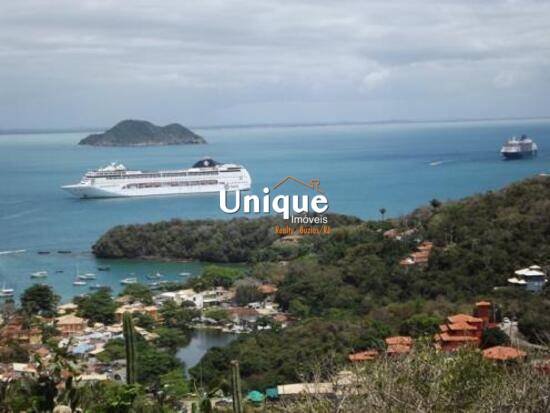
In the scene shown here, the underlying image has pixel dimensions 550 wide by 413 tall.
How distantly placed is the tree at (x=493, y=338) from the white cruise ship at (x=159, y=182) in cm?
2243

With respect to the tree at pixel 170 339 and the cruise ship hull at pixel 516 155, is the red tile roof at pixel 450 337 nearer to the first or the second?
the tree at pixel 170 339

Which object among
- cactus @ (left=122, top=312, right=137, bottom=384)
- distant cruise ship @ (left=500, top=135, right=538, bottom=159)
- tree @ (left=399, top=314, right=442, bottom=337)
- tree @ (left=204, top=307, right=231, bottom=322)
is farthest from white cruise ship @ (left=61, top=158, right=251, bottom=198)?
cactus @ (left=122, top=312, right=137, bottom=384)

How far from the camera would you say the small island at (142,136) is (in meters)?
69.6

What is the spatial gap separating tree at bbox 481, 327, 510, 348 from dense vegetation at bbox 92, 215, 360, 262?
9251 millimetres

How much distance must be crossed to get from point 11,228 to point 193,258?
284 inches

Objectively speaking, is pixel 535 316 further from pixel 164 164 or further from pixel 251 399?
pixel 164 164

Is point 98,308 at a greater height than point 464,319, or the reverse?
point 464,319

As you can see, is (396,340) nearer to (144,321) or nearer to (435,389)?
(144,321)

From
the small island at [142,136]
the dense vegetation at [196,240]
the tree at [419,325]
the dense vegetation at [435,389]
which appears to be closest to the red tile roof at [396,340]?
the tree at [419,325]

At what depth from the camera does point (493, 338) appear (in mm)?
8039

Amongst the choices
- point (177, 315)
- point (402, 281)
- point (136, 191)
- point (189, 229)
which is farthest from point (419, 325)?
point (136, 191)

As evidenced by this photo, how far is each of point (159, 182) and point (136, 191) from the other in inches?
34.2

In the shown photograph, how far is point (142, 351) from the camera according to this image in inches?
361

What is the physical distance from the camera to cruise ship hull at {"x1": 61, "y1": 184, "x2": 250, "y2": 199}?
29.4 meters
